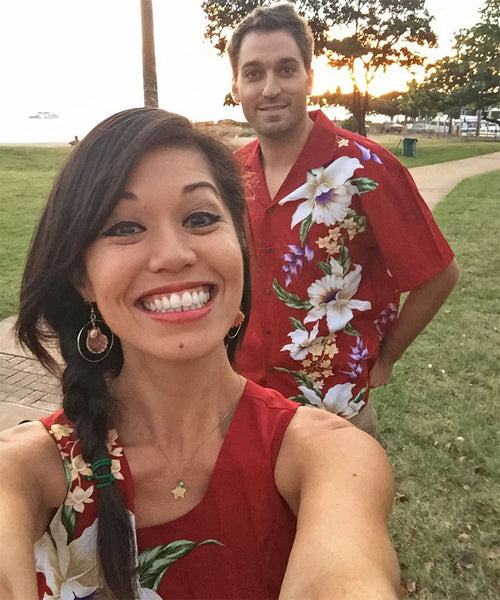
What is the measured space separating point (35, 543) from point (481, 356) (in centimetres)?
495

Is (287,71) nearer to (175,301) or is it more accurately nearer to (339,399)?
(339,399)

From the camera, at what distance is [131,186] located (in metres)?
1.51

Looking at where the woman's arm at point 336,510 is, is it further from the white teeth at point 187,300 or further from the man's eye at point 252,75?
the man's eye at point 252,75

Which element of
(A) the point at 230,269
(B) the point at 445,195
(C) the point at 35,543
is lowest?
(B) the point at 445,195

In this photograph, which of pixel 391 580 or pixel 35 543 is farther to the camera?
pixel 35 543

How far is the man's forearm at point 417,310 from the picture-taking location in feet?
8.66

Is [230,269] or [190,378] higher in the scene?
[230,269]

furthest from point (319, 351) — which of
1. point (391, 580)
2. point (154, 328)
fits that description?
point (391, 580)

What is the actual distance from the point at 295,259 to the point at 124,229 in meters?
0.97

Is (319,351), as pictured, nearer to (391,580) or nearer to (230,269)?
(230,269)

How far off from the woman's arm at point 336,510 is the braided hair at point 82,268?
0.42 meters

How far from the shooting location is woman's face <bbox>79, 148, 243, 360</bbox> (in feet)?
4.83

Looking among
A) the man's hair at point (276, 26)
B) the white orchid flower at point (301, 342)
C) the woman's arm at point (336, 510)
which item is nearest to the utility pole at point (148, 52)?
the man's hair at point (276, 26)

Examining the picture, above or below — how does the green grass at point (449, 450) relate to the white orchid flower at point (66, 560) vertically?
below
